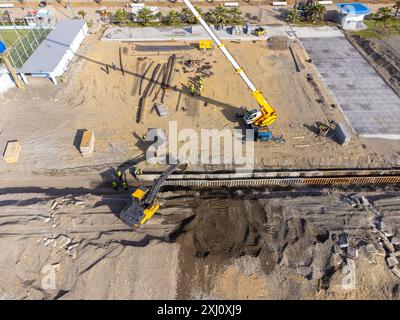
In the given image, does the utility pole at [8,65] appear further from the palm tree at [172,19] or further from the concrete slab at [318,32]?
the concrete slab at [318,32]

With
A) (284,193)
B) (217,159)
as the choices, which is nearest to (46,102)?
(217,159)

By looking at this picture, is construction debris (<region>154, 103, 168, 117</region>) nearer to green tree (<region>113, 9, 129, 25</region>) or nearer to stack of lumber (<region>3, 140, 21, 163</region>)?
stack of lumber (<region>3, 140, 21, 163</region>)

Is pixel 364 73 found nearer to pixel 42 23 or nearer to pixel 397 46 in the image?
pixel 397 46

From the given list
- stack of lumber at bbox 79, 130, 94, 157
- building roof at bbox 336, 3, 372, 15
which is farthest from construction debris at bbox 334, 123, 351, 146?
building roof at bbox 336, 3, 372, 15

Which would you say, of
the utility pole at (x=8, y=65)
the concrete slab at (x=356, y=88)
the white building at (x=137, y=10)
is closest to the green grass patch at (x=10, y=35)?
the utility pole at (x=8, y=65)
